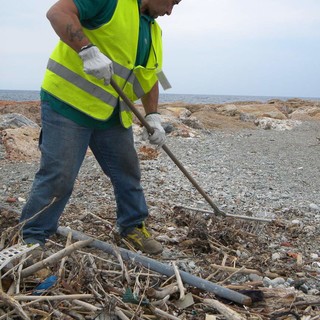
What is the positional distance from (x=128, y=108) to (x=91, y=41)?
55 cm

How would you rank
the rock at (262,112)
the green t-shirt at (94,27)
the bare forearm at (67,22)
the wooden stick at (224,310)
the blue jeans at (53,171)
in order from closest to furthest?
the wooden stick at (224,310), the bare forearm at (67,22), the green t-shirt at (94,27), the blue jeans at (53,171), the rock at (262,112)

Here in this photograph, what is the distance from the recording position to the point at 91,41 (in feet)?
11.1

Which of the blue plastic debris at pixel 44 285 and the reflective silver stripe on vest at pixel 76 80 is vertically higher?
the reflective silver stripe on vest at pixel 76 80

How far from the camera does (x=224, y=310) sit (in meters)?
2.64

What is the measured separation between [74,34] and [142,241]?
5.32 ft

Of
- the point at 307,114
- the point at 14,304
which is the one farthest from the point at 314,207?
the point at 307,114

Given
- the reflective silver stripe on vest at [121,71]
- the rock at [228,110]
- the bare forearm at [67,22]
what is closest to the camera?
the bare forearm at [67,22]

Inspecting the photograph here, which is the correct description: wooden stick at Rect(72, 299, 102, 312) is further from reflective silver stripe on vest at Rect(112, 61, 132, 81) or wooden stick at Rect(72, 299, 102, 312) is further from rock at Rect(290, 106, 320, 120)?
rock at Rect(290, 106, 320, 120)

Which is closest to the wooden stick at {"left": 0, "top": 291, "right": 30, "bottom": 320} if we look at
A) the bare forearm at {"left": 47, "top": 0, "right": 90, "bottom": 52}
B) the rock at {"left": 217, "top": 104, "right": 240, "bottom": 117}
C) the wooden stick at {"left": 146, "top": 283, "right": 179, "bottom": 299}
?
the wooden stick at {"left": 146, "top": 283, "right": 179, "bottom": 299}

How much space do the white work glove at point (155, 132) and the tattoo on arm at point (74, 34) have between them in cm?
115

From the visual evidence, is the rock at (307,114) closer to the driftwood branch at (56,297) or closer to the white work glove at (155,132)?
the white work glove at (155,132)

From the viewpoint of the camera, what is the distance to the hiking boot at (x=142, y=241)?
12.6 ft

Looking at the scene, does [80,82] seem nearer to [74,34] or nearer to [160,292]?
[74,34]

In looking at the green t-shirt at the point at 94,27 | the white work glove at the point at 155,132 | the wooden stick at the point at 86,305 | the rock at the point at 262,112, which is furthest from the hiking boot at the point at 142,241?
the rock at the point at 262,112
